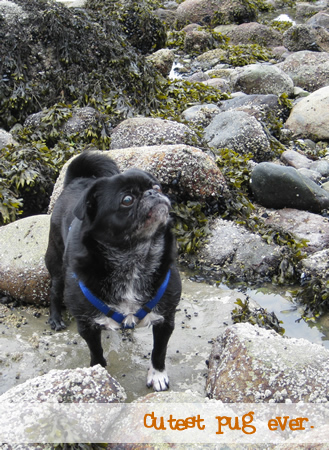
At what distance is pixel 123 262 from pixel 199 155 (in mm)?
2729

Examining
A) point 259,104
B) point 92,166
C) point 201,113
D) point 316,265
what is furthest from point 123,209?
point 259,104

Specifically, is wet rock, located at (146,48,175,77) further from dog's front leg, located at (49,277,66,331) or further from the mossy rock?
dog's front leg, located at (49,277,66,331)

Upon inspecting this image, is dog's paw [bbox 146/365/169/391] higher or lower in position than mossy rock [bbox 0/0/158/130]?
lower

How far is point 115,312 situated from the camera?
3150mm

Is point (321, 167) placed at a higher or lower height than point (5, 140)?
lower

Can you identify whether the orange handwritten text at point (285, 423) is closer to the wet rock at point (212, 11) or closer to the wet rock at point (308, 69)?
the wet rock at point (308, 69)

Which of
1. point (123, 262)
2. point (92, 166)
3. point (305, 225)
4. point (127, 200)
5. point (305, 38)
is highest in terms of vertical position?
point (127, 200)

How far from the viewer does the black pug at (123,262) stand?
9.37ft

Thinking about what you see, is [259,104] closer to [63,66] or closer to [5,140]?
[63,66]

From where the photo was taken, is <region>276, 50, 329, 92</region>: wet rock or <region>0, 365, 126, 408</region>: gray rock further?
<region>276, 50, 329, 92</region>: wet rock

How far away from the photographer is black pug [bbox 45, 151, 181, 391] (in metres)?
2.86

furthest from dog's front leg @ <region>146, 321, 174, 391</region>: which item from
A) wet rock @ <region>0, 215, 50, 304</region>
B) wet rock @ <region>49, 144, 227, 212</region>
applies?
wet rock @ <region>49, 144, 227, 212</region>

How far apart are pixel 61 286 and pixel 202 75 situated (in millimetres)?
9272

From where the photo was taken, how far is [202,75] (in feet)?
39.4
